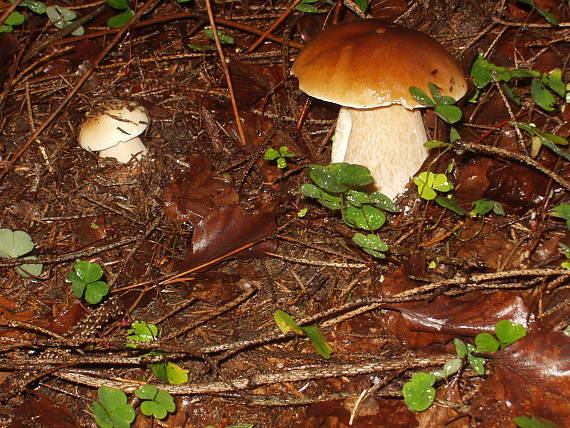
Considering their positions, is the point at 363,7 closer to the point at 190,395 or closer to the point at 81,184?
the point at 81,184

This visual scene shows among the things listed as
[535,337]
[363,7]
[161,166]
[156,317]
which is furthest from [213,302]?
[363,7]

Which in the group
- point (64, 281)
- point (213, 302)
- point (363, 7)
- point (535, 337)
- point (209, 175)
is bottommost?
point (64, 281)

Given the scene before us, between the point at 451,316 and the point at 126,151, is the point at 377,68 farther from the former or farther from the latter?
the point at 126,151

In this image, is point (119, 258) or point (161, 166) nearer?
point (119, 258)

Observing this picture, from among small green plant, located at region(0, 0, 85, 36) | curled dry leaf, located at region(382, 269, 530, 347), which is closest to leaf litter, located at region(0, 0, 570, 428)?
curled dry leaf, located at region(382, 269, 530, 347)

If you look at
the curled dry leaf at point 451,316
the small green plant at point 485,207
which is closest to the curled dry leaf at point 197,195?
the curled dry leaf at point 451,316

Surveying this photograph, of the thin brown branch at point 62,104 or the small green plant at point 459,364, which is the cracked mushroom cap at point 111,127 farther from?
the small green plant at point 459,364

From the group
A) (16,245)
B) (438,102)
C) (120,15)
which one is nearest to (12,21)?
(120,15)
